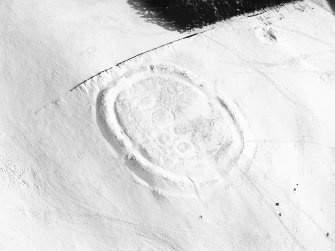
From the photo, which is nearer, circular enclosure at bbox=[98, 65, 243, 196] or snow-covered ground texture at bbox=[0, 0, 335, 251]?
snow-covered ground texture at bbox=[0, 0, 335, 251]

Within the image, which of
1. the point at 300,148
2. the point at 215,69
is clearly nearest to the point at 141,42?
the point at 215,69

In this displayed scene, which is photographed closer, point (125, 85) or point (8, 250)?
point (8, 250)

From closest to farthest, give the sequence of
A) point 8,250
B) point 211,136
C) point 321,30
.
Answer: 1. point 8,250
2. point 211,136
3. point 321,30

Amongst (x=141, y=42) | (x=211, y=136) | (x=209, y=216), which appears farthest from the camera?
(x=141, y=42)

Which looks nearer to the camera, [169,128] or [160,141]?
[160,141]

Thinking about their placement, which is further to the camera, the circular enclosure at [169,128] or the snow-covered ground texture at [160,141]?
the circular enclosure at [169,128]

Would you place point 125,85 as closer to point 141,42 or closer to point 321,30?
point 141,42

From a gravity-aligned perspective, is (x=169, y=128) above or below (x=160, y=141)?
above

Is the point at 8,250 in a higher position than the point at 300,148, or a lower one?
lower
